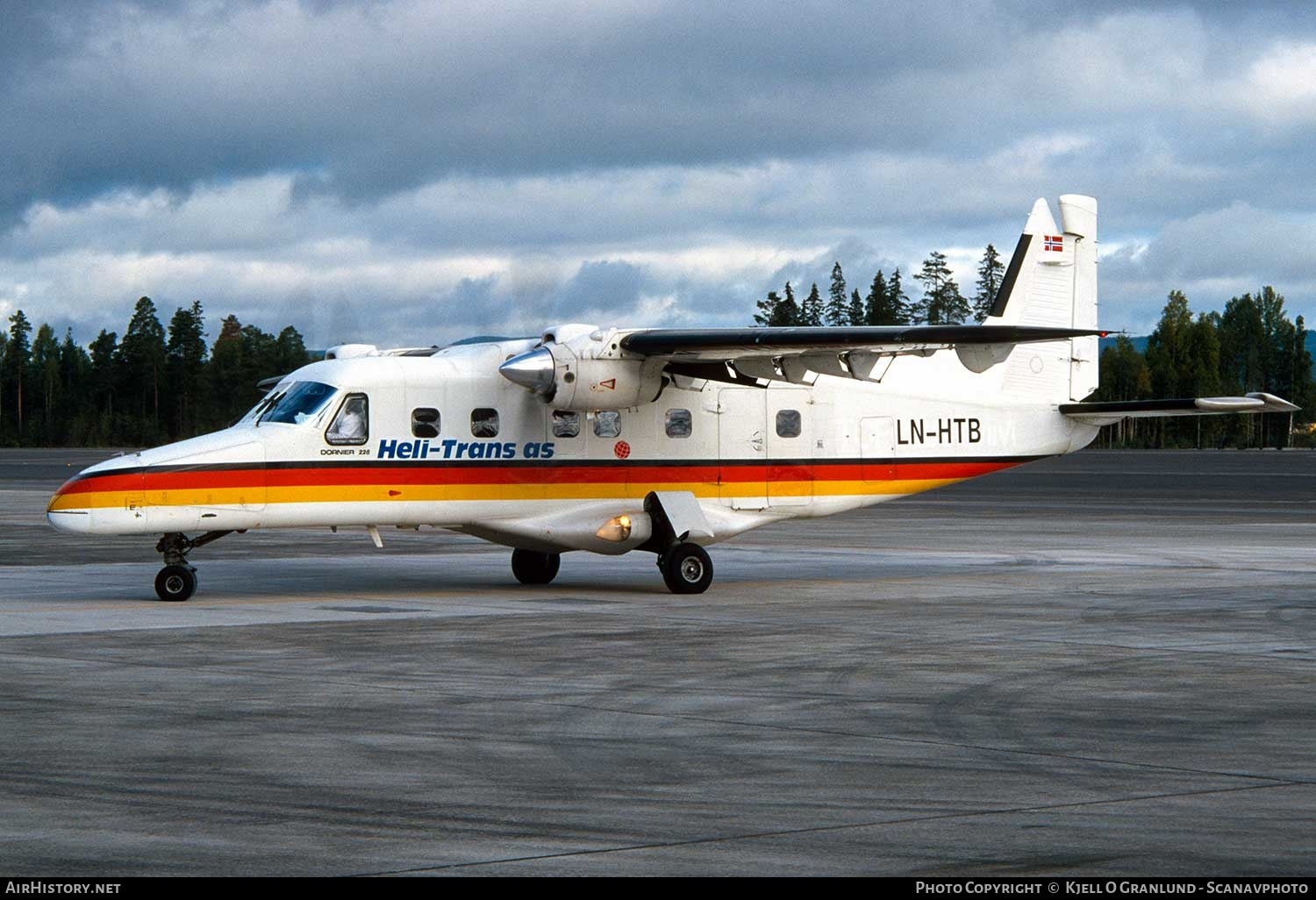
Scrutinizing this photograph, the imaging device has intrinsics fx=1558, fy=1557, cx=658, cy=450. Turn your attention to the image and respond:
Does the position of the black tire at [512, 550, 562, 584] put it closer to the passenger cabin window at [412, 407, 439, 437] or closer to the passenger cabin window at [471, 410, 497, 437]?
the passenger cabin window at [471, 410, 497, 437]

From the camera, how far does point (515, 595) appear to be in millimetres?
20094

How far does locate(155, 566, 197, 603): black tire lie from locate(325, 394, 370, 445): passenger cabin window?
238 centimetres

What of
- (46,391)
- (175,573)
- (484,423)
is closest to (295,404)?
(484,423)

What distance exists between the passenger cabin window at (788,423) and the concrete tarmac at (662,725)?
6.95 feet

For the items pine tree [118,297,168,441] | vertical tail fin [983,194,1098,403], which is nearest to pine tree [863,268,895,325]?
pine tree [118,297,168,441]

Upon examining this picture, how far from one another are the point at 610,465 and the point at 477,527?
1953 mm

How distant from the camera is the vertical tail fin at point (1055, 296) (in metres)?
24.0

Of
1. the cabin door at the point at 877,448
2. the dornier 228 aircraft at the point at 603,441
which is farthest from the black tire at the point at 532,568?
the cabin door at the point at 877,448

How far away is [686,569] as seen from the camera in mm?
20125

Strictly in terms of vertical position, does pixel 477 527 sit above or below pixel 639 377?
below

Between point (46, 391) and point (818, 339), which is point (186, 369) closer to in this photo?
point (46, 391)

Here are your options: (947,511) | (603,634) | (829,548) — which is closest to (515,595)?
(603,634)

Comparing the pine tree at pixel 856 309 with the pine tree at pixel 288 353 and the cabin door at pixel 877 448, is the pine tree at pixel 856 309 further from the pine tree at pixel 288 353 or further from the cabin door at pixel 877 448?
the cabin door at pixel 877 448

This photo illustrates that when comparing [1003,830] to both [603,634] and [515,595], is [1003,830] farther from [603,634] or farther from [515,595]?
[515,595]
